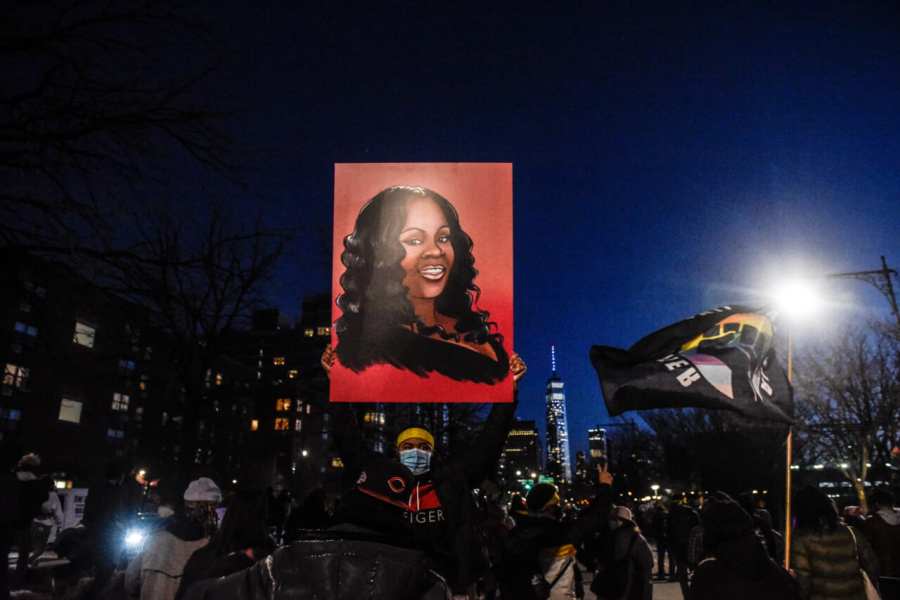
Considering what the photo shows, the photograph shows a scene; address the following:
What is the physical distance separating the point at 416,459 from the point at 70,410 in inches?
2749

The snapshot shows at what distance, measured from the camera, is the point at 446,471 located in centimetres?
483

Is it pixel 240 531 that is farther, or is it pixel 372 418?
pixel 372 418

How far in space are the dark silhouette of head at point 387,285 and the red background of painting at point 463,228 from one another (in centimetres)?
6

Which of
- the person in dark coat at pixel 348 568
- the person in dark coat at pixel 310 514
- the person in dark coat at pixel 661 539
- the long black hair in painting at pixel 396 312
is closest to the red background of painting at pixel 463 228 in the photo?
the long black hair in painting at pixel 396 312

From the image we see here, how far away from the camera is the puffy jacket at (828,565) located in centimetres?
549

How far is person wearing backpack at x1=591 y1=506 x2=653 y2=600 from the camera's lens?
6688mm

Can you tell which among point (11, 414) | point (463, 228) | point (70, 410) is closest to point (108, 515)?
point (463, 228)

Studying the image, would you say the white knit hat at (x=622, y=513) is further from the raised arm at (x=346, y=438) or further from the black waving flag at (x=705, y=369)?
the raised arm at (x=346, y=438)

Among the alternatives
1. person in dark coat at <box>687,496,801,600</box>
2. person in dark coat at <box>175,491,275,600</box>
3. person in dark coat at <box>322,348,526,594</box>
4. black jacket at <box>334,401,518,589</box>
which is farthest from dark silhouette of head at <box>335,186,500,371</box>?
person in dark coat at <box>687,496,801,600</box>

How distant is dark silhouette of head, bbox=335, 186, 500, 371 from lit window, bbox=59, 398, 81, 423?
68285 millimetres

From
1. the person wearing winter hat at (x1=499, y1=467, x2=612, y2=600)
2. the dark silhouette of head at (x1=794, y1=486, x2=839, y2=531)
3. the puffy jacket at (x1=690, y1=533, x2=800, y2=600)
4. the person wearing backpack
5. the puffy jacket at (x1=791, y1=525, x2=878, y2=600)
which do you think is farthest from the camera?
the person wearing backpack

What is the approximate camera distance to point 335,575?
82.9 inches

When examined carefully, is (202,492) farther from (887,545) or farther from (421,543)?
(887,545)

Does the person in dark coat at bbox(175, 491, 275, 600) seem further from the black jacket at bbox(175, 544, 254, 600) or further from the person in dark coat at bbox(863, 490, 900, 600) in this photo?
the person in dark coat at bbox(863, 490, 900, 600)
